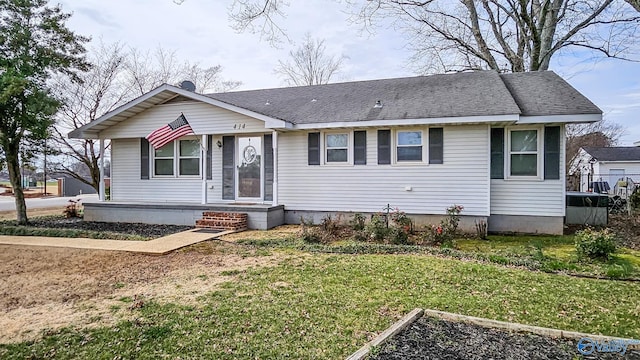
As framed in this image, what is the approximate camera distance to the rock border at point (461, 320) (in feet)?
10.3

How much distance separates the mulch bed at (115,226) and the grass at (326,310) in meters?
5.02

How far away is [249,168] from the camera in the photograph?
449 inches

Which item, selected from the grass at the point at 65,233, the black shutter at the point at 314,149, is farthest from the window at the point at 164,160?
the black shutter at the point at 314,149

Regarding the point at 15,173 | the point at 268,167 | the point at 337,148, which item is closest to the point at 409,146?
the point at 337,148

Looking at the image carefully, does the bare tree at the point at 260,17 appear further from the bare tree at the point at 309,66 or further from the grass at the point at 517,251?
the bare tree at the point at 309,66

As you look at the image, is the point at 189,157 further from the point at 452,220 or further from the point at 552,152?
the point at 552,152

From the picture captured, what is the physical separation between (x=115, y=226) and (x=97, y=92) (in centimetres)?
1087

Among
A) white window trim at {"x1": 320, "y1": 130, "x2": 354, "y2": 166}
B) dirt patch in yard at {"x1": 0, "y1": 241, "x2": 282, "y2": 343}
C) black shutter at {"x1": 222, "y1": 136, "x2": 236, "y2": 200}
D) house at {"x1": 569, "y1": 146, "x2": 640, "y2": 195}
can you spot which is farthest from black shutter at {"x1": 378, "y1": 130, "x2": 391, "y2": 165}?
house at {"x1": 569, "y1": 146, "x2": 640, "y2": 195}

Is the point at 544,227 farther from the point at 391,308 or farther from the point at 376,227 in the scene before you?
the point at 391,308

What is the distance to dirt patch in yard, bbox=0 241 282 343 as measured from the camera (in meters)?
4.02

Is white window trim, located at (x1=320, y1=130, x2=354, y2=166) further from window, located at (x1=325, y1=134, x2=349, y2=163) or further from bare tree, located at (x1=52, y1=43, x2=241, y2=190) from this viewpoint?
bare tree, located at (x1=52, y1=43, x2=241, y2=190)

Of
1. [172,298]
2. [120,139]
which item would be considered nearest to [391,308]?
[172,298]

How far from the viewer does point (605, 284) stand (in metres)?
5.09

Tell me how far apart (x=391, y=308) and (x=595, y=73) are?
17.6 m
